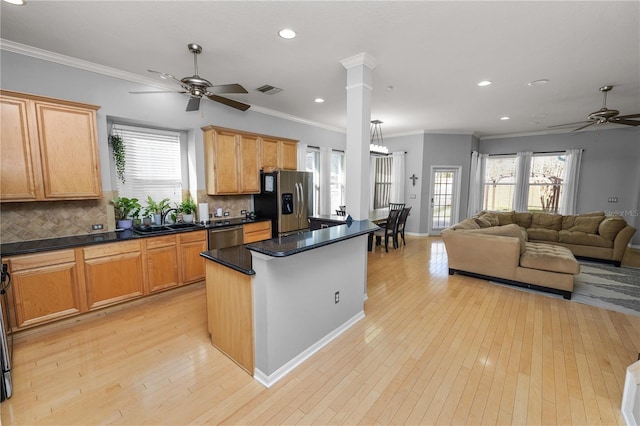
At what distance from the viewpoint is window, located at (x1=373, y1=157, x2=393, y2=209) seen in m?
8.10

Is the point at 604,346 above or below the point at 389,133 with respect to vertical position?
below

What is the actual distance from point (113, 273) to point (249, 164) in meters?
2.50

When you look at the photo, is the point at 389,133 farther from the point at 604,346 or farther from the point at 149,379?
the point at 149,379

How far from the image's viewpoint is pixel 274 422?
1.72m

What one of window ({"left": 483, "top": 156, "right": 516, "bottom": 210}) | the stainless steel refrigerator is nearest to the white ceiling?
the stainless steel refrigerator

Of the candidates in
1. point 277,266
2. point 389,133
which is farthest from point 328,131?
point 277,266

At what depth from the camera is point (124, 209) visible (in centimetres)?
361

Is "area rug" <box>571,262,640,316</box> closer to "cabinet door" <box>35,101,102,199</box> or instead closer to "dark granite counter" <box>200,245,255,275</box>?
"dark granite counter" <box>200,245,255,275</box>

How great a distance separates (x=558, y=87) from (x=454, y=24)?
2700 millimetres

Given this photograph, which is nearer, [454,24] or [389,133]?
[454,24]

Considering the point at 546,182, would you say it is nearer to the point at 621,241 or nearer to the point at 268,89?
the point at 621,241

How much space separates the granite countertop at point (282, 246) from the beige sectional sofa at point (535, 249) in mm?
2374

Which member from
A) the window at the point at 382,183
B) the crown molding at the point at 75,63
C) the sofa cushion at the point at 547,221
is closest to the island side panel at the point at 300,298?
the crown molding at the point at 75,63

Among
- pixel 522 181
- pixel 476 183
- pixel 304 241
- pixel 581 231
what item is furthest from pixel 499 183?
pixel 304 241
